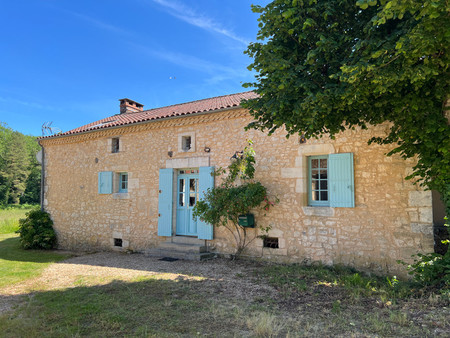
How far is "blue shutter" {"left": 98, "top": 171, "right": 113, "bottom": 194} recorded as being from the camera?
9.23 meters

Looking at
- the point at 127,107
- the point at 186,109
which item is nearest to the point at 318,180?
the point at 186,109

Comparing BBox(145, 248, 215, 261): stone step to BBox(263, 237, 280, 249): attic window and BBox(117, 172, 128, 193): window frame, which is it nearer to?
BBox(263, 237, 280, 249): attic window

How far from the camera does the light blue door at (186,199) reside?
314 inches

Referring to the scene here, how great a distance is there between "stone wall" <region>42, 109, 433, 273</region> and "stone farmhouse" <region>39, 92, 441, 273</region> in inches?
0.8

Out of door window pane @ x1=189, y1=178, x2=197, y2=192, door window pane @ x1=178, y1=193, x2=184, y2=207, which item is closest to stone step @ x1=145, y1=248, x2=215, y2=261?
door window pane @ x1=178, y1=193, x2=184, y2=207

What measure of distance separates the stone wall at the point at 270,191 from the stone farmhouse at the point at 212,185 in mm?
21

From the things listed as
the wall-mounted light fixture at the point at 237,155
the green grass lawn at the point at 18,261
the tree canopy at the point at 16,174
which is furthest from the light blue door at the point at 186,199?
the tree canopy at the point at 16,174

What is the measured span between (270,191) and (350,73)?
12.1 feet

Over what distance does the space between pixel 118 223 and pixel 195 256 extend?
10.3ft

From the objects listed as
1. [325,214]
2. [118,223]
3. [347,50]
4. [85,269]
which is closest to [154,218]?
[118,223]

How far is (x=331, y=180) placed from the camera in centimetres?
602

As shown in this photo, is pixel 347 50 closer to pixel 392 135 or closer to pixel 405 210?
pixel 392 135

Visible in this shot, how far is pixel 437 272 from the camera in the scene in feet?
13.3

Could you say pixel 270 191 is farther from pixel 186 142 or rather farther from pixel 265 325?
pixel 265 325
